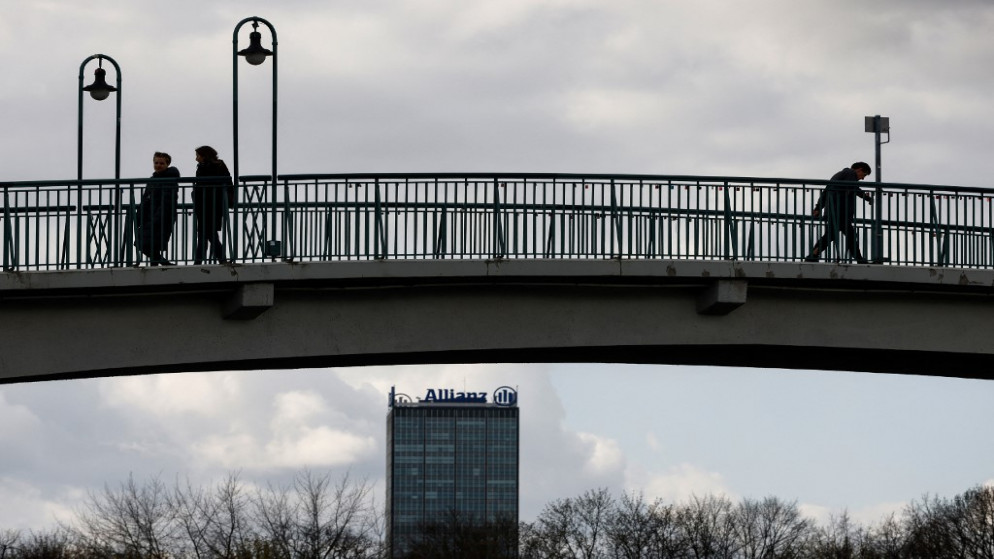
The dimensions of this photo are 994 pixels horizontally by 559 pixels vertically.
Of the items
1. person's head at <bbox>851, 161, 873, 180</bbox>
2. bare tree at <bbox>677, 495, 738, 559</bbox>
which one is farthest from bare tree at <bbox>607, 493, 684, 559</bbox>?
person's head at <bbox>851, 161, 873, 180</bbox>

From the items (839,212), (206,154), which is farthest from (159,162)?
(839,212)

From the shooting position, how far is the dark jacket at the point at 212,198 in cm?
2288

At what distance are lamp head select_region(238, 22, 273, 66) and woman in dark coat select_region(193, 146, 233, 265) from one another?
1.49 metres

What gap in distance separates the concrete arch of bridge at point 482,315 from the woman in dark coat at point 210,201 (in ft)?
2.06

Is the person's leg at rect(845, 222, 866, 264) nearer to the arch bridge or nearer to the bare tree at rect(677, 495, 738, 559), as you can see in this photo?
the arch bridge

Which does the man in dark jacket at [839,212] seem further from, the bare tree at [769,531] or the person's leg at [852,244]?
the bare tree at [769,531]

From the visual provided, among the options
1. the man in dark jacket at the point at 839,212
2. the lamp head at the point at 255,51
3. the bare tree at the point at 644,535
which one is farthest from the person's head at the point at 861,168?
the bare tree at the point at 644,535

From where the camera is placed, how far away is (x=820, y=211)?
24766 millimetres

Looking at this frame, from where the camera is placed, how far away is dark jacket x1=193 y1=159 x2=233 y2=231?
75.0ft

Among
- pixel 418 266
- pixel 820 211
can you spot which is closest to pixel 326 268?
pixel 418 266

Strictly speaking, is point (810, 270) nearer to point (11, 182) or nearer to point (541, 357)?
point (541, 357)

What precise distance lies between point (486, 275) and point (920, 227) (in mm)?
6008

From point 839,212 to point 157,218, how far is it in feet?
28.1

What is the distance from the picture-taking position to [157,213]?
22812 mm
